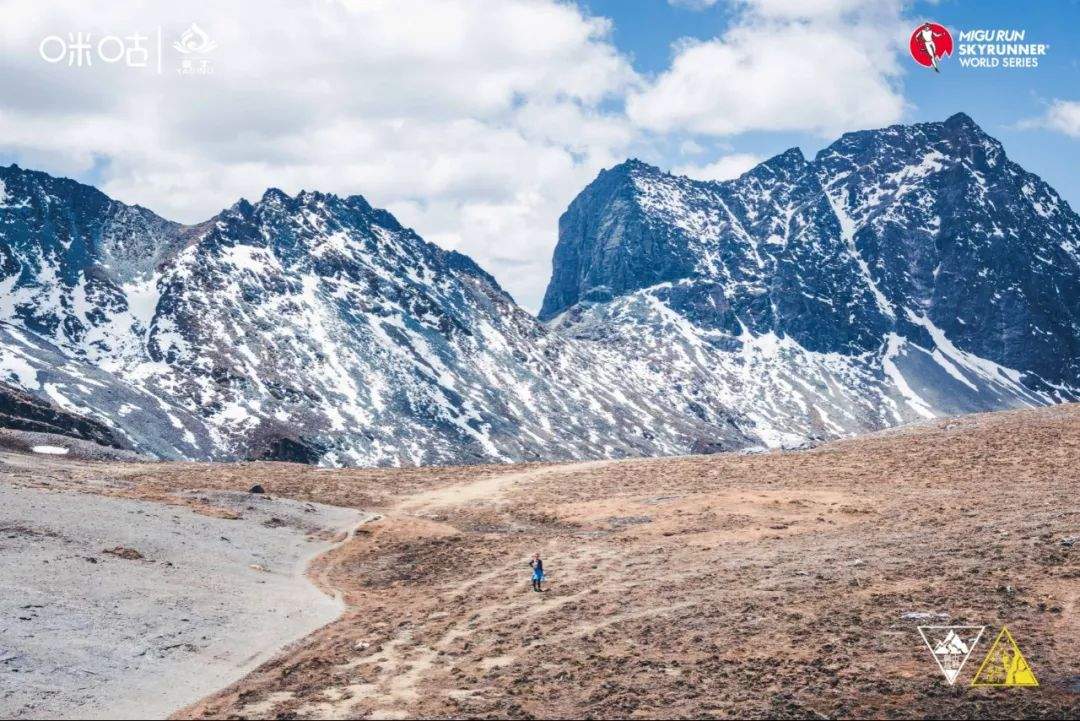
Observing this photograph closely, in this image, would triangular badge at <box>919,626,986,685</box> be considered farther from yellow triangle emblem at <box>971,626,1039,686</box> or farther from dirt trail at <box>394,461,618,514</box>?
dirt trail at <box>394,461,618,514</box>

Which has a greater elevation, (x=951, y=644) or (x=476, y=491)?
(x=476, y=491)

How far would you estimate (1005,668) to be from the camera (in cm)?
2248

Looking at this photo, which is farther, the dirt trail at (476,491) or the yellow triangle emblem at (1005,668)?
the dirt trail at (476,491)

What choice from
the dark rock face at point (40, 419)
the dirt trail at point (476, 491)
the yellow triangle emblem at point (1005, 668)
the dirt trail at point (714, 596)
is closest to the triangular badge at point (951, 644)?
the dirt trail at point (714, 596)

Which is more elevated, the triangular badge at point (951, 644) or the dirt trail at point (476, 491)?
the dirt trail at point (476, 491)

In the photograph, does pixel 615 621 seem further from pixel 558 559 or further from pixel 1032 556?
pixel 1032 556

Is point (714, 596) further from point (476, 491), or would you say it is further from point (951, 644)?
point (476, 491)

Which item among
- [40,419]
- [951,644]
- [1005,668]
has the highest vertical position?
[40,419]

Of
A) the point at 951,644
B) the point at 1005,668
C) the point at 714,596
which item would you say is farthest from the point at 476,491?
the point at 1005,668

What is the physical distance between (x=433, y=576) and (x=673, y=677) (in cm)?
1970

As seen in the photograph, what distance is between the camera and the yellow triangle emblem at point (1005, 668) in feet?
71.9

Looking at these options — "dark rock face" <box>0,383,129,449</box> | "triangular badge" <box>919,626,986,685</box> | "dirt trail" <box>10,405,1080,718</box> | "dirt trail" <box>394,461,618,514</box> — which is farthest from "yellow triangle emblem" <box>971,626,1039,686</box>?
"dark rock face" <box>0,383,129,449</box>

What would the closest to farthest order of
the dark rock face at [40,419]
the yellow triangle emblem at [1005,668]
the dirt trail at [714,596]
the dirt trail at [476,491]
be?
the yellow triangle emblem at [1005,668]
the dirt trail at [714,596]
the dirt trail at [476,491]
the dark rock face at [40,419]

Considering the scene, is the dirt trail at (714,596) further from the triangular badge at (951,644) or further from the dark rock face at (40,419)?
the dark rock face at (40,419)
